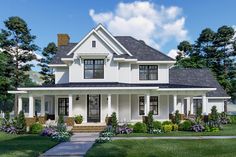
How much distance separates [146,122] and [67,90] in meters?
7.31

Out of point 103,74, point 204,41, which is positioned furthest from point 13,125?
point 204,41

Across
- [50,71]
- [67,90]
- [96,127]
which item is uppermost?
[50,71]

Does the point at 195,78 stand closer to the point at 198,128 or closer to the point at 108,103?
the point at 198,128

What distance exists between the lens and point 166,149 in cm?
1562

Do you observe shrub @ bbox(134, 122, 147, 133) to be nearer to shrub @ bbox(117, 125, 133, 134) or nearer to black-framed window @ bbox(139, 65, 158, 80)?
shrub @ bbox(117, 125, 133, 134)

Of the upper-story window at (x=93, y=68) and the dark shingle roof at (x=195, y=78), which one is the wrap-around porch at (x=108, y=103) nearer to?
the upper-story window at (x=93, y=68)

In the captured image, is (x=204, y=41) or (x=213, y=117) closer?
(x=213, y=117)

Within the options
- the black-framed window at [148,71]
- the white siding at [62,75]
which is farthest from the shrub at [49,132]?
the black-framed window at [148,71]

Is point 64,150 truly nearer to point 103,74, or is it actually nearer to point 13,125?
point 13,125

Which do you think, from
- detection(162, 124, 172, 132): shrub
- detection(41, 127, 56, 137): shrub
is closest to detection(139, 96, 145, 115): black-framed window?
detection(162, 124, 172, 132): shrub

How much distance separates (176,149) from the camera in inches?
617

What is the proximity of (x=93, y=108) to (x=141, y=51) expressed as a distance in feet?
27.8

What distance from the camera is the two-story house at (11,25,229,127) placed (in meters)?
28.2

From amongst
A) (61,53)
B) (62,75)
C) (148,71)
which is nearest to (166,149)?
(148,71)
